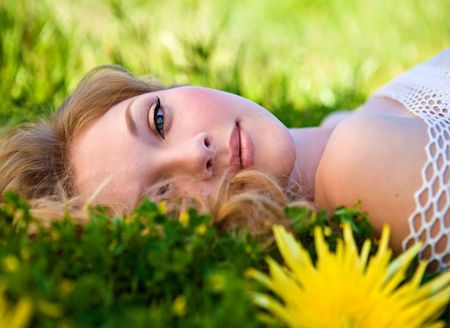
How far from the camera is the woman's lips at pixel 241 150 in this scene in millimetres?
1876

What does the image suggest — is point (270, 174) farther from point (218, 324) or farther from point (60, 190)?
point (218, 324)

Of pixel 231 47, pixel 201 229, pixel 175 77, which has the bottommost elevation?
pixel 175 77

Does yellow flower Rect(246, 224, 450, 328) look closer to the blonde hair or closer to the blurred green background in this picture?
the blonde hair

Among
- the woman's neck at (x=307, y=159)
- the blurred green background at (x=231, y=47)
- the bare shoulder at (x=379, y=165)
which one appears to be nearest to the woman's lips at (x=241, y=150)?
the woman's neck at (x=307, y=159)

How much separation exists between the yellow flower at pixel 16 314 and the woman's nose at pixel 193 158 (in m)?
0.85

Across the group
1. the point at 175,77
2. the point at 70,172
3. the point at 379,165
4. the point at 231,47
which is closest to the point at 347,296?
the point at 379,165

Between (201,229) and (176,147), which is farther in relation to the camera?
(176,147)

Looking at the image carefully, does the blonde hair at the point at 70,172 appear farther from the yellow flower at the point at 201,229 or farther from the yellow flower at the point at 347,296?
the yellow flower at the point at 347,296

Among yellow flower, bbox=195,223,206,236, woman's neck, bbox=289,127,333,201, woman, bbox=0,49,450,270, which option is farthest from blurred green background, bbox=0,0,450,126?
yellow flower, bbox=195,223,206,236

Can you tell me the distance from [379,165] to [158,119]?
0.76 m

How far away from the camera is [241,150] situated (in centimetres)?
191

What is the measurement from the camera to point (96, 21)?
447 cm

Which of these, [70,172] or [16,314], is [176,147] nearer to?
[70,172]

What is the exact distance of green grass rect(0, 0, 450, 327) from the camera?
1099 millimetres
